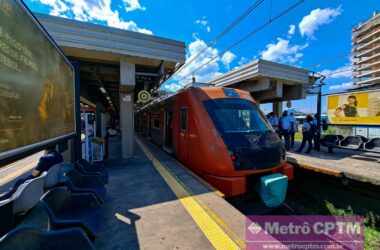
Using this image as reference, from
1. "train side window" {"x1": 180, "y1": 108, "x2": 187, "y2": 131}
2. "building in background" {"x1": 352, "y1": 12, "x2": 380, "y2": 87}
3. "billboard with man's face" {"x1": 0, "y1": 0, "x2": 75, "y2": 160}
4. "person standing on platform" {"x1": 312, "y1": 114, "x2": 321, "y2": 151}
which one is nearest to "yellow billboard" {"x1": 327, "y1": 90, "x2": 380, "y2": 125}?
"person standing on platform" {"x1": 312, "y1": 114, "x2": 321, "y2": 151}

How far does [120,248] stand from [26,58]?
6.89 feet

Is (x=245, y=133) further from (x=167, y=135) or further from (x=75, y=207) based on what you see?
(x=167, y=135)

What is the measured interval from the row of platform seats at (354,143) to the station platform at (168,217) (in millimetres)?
6304

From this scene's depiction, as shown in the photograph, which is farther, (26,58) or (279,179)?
(279,179)

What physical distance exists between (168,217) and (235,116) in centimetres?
266

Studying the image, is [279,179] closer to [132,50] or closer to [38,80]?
[38,80]

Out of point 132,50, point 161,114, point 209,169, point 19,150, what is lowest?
point 209,169

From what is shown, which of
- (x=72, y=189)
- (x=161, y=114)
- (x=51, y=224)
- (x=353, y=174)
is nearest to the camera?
(x=51, y=224)

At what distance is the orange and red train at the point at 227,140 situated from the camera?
12.2 ft

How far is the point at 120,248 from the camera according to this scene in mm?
1959

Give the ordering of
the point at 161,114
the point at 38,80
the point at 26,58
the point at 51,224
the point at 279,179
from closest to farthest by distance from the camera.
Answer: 1. the point at 51,224
2. the point at 26,58
3. the point at 38,80
4. the point at 279,179
5. the point at 161,114

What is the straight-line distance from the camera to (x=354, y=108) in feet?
25.6

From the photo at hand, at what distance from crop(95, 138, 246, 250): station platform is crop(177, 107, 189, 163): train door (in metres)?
1.04

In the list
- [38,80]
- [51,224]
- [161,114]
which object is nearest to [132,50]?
[161,114]
